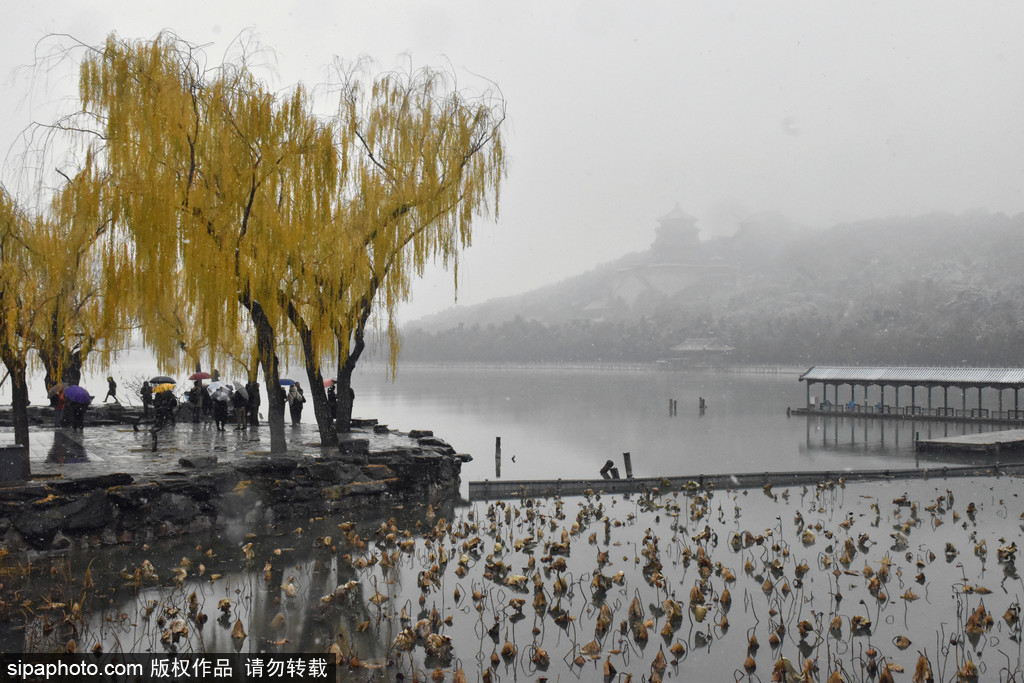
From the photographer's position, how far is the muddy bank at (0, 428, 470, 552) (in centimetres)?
1116

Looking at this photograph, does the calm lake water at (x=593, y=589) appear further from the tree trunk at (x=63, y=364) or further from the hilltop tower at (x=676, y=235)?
the hilltop tower at (x=676, y=235)

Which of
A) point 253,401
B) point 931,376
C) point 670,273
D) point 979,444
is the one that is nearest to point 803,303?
point 670,273

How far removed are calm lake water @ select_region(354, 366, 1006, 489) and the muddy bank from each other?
729cm

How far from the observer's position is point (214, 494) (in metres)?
13.1

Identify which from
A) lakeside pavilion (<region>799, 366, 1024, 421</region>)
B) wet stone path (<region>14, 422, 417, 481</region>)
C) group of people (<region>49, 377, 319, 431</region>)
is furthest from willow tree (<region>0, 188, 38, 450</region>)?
lakeside pavilion (<region>799, 366, 1024, 421</region>)

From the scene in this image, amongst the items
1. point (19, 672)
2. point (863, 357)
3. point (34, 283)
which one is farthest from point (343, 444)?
point (863, 357)

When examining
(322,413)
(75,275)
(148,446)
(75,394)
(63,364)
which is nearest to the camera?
(148,446)

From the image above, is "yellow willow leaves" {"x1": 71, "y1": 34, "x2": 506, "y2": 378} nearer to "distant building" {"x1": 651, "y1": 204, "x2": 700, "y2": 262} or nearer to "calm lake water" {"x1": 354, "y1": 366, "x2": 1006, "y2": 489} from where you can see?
"calm lake water" {"x1": 354, "y1": 366, "x2": 1006, "y2": 489}

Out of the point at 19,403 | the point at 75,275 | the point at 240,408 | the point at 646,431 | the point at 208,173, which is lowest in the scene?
the point at 646,431

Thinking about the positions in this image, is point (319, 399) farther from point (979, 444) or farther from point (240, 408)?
point (979, 444)

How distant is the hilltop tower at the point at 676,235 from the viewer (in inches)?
6841

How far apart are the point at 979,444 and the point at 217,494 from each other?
75.3 ft

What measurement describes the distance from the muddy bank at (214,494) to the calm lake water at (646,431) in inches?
287

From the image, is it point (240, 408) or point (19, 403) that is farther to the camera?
point (240, 408)
